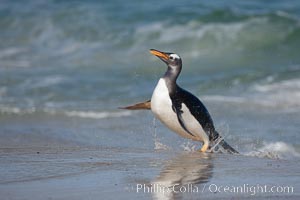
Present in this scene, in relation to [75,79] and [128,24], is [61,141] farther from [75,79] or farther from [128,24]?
[128,24]

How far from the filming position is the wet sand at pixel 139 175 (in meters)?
5.50

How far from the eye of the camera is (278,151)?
8148 millimetres

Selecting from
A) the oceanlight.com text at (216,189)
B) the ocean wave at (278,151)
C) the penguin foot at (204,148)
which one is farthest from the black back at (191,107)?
the oceanlight.com text at (216,189)

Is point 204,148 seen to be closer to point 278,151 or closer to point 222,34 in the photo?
point 278,151

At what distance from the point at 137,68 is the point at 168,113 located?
26.0 ft

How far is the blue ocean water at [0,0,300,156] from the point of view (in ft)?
30.6

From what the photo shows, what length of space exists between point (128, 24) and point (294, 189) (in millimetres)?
12828

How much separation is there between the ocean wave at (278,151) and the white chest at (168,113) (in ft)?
1.68

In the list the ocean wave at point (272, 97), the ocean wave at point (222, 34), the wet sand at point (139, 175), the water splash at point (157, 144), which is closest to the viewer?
the wet sand at point (139, 175)

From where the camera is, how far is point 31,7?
22.3m

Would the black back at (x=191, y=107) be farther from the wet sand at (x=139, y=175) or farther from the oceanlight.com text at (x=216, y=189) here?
the oceanlight.com text at (x=216, y=189)

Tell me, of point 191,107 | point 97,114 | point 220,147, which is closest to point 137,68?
point 97,114

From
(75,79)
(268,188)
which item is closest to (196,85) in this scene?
(75,79)

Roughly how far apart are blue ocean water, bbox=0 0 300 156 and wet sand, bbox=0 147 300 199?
100 centimetres
